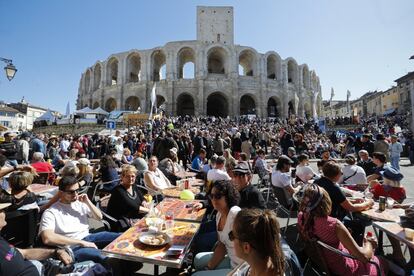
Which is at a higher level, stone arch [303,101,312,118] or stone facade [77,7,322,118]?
stone facade [77,7,322,118]

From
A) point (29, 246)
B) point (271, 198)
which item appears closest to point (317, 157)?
point (271, 198)

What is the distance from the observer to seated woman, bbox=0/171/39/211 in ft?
10.6

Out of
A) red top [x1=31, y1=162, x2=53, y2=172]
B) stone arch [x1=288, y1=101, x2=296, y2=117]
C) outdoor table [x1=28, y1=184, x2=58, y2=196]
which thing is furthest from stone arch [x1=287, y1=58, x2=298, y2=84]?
outdoor table [x1=28, y1=184, x2=58, y2=196]

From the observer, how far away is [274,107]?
37.6m

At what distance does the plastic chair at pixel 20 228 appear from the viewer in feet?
9.66

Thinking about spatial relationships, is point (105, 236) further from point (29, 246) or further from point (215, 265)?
point (215, 265)

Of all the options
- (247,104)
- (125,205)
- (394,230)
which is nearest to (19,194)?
(125,205)

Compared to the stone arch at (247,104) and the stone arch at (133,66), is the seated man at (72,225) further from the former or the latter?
the stone arch at (247,104)

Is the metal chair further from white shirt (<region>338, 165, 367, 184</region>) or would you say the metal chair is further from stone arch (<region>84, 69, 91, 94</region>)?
stone arch (<region>84, 69, 91, 94</region>)

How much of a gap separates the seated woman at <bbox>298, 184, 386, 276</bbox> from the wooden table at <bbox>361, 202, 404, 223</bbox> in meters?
0.94

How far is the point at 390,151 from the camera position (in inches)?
353

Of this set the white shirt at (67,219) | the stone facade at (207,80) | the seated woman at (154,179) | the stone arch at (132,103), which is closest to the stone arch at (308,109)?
the stone facade at (207,80)

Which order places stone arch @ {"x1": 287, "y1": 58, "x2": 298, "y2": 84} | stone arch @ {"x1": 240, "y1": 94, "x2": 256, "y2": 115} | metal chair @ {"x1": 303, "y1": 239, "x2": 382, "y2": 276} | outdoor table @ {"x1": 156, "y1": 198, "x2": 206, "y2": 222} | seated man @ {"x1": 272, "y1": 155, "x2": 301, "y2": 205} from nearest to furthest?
metal chair @ {"x1": 303, "y1": 239, "x2": 382, "y2": 276} → outdoor table @ {"x1": 156, "y1": 198, "x2": 206, "y2": 222} → seated man @ {"x1": 272, "y1": 155, "x2": 301, "y2": 205} → stone arch @ {"x1": 240, "y1": 94, "x2": 256, "y2": 115} → stone arch @ {"x1": 287, "y1": 58, "x2": 298, "y2": 84}

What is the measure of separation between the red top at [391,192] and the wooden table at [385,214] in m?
0.69
